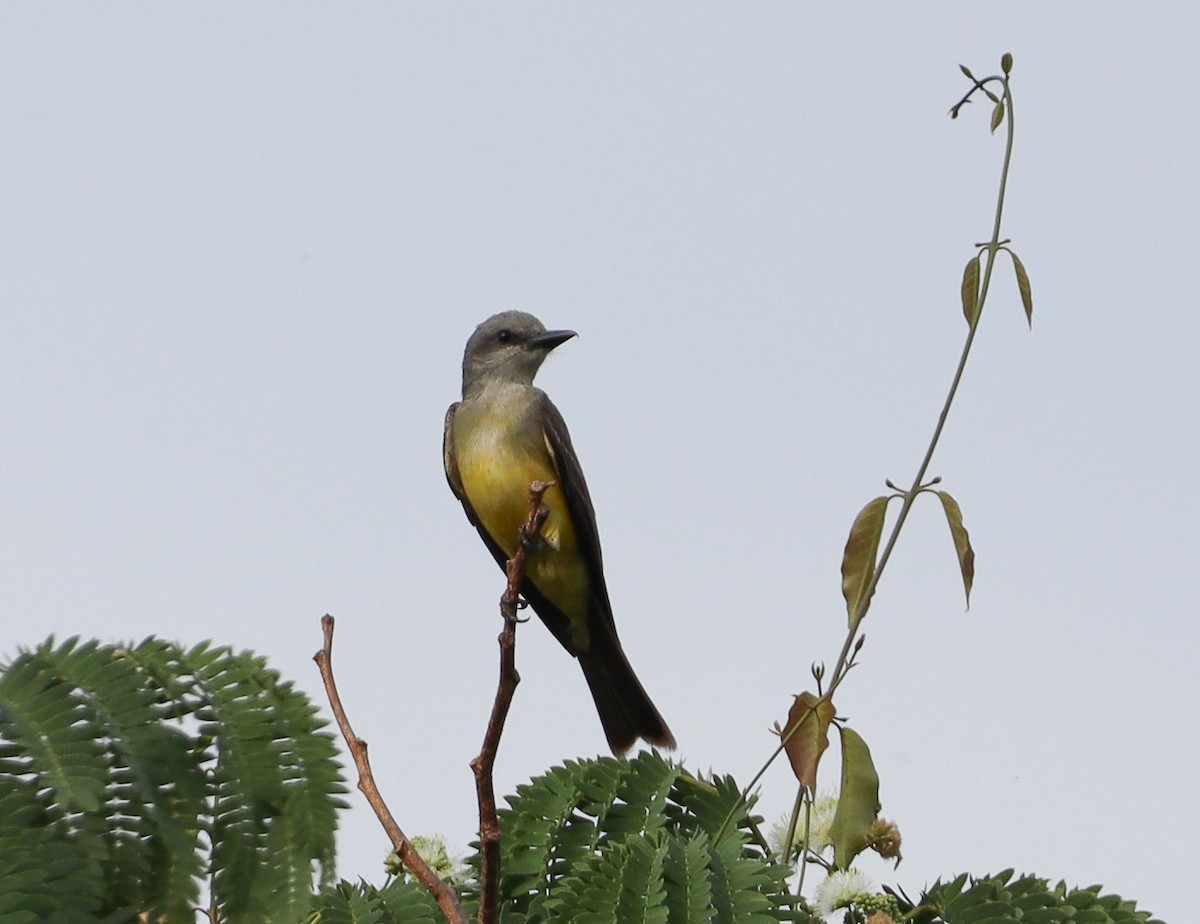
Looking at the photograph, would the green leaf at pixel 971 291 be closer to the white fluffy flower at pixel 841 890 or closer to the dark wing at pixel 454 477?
the white fluffy flower at pixel 841 890

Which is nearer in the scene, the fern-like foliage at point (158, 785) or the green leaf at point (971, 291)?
the fern-like foliage at point (158, 785)

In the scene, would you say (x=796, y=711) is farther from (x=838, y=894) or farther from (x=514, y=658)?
(x=514, y=658)

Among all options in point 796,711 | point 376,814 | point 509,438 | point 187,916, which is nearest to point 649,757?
point 796,711

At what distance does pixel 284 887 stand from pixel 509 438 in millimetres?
3920

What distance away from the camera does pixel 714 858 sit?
8.95 ft

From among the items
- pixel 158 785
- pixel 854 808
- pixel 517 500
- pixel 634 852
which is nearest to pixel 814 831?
pixel 854 808

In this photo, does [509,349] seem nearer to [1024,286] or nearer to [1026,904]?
[1024,286]

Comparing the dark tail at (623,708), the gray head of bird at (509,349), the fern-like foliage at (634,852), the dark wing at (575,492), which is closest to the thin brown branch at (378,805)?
the fern-like foliage at (634,852)

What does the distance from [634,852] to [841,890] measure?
68 cm

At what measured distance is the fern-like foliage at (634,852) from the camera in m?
2.59

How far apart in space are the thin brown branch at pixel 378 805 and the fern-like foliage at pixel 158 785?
5.6 inches

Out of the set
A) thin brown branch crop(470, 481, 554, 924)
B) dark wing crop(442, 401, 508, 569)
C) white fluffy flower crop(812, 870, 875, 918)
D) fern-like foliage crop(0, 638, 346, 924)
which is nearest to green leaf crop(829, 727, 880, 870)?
white fluffy flower crop(812, 870, 875, 918)

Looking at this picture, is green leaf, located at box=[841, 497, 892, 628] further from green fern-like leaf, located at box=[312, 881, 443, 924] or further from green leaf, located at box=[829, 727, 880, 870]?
green fern-like leaf, located at box=[312, 881, 443, 924]

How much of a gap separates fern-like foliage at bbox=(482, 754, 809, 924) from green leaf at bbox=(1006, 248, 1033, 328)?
1.35 metres
